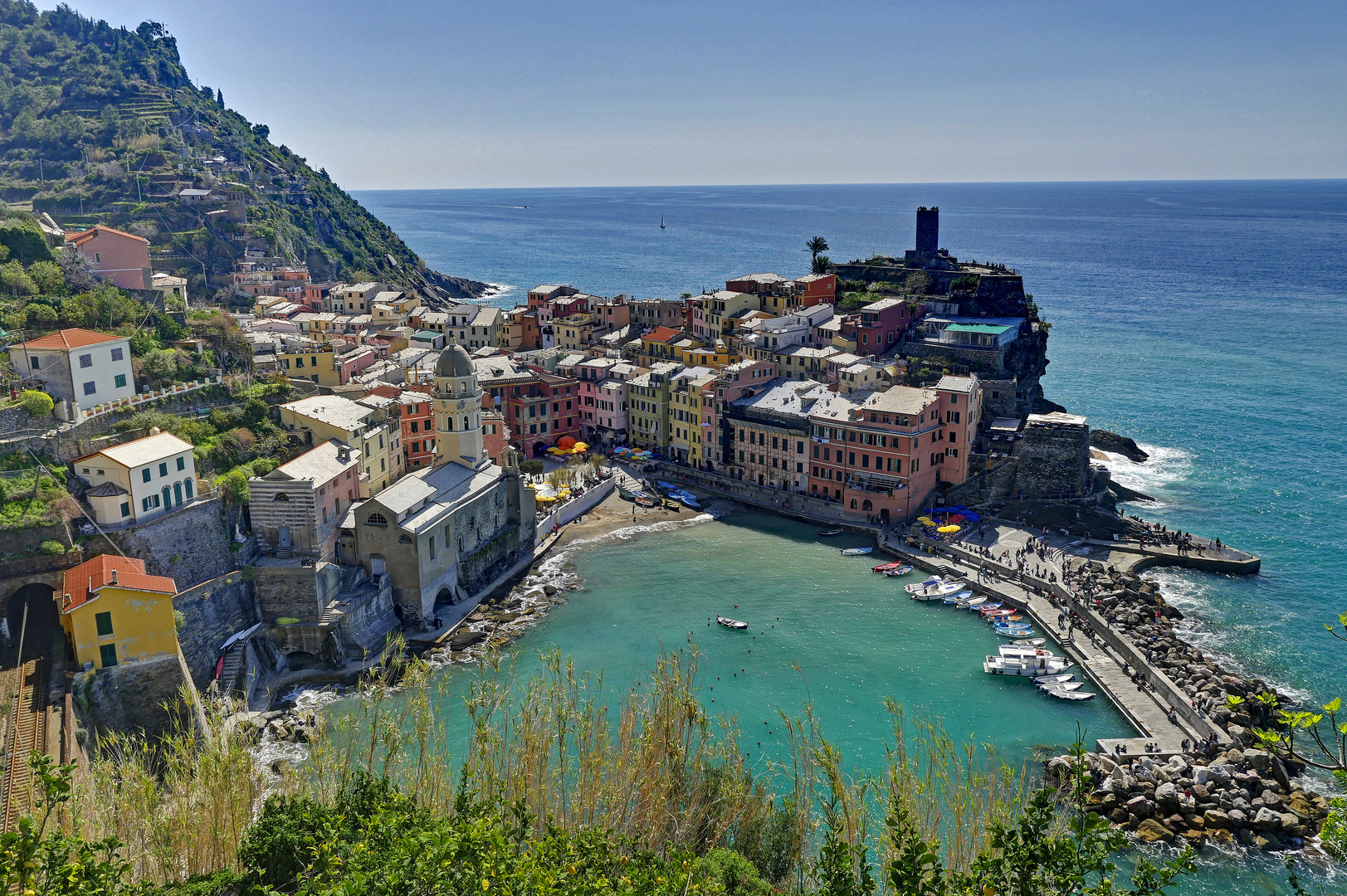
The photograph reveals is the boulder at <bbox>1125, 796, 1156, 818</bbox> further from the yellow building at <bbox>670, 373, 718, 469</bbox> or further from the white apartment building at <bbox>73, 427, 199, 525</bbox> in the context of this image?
the yellow building at <bbox>670, 373, 718, 469</bbox>

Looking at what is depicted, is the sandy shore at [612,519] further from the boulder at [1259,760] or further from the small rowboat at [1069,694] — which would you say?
the boulder at [1259,760]

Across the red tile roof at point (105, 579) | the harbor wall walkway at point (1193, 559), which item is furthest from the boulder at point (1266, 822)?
the red tile roof at point (105, 579)

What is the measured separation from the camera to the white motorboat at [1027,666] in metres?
39.4

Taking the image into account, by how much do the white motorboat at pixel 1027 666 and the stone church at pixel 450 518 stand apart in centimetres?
2337

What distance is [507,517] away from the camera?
5091cm

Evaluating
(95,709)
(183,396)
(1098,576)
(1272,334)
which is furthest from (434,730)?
(1272,334)

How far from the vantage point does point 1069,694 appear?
37.8 metres

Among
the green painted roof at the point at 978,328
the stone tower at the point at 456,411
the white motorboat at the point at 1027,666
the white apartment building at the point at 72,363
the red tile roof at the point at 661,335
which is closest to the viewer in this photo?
the white motorboat at the point at 1027,666

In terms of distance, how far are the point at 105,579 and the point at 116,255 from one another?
103ft

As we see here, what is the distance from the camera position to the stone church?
42562 millimetres

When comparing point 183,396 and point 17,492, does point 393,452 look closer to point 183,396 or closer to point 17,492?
point 183,396

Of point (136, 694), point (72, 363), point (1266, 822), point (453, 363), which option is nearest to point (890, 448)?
point (453, 363)

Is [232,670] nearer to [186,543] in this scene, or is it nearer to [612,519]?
[186,543]

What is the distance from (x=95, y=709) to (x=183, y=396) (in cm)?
1858
